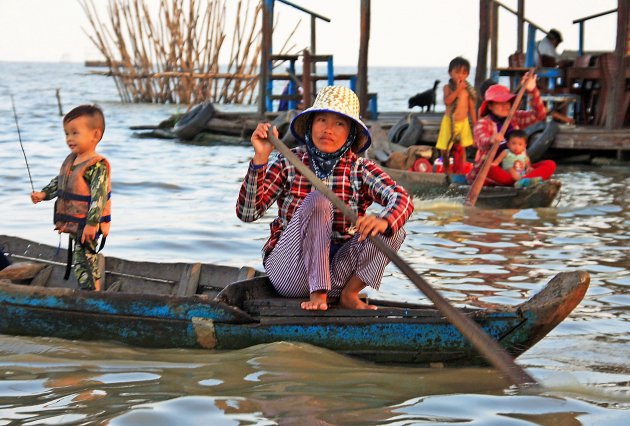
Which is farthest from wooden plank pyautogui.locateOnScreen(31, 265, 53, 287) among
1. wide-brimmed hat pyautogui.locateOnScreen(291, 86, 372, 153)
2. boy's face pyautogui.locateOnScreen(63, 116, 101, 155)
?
wide-brimmed hat pyautogui.locateOnScreen(291, 86, 372, 153)

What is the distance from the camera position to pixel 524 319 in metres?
4.00

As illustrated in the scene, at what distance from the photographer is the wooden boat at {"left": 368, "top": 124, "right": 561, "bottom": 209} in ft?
29.3

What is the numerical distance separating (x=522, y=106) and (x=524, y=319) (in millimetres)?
10610

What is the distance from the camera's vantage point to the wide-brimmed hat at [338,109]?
417cm

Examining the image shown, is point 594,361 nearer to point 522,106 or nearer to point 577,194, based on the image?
point 577,194

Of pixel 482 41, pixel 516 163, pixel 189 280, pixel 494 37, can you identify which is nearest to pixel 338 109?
pixel 189 280

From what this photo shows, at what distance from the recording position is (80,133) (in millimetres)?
4746

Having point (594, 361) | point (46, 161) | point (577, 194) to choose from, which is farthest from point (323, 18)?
point (594, 361)

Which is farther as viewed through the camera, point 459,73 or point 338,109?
point 459,73

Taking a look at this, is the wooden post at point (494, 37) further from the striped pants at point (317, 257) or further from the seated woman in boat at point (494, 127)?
the striped pants at point (317, 257)

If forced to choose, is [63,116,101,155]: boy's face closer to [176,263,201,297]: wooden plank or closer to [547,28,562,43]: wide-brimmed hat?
[176,263,201,297]: wooden plank

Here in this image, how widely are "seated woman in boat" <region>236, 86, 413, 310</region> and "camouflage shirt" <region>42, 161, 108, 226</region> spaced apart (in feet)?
2.58

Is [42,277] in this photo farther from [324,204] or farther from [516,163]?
[516,163]

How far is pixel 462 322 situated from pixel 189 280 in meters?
1.73
